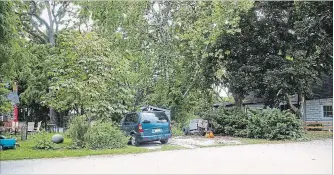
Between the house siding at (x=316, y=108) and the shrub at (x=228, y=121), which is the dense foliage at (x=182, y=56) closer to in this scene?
the shrub at (x=228, y=121)

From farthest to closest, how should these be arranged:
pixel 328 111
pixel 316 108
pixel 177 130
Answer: pixel 316 108 < pixel 328 111 < pixel 177 130

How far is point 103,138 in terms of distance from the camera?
43.4 feet

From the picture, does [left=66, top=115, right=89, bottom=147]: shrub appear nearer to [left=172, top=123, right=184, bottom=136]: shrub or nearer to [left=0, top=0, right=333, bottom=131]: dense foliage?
[left=0, top=0, right=333, bottom=131]: dense foliage

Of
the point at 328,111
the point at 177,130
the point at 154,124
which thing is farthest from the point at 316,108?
the point at 154,124

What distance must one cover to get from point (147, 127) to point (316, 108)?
17.3 metres

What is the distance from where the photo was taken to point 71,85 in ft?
45.7

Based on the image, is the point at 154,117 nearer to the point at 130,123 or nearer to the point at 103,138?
the point at 130,123

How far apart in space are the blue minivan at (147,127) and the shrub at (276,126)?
226 inches

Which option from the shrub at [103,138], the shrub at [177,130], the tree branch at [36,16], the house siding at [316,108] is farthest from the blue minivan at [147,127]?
the tree branch at [36,16]

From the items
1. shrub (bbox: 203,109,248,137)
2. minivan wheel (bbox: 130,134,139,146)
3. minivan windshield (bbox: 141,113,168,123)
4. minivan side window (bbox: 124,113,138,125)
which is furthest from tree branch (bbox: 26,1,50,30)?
minivan windshield (bbox: 141,113,168,123)

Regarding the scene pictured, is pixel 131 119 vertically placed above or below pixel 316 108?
below

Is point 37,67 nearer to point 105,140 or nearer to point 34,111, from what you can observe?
point 34,111

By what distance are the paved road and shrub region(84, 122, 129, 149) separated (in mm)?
2080

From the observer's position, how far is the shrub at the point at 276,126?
17141 millimetres
